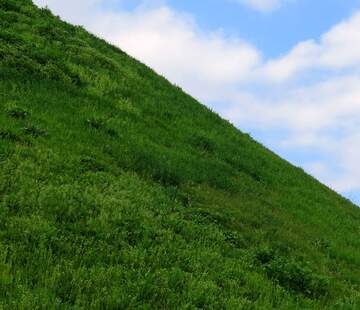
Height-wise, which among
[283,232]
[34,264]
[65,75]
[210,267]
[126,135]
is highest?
[65,75]

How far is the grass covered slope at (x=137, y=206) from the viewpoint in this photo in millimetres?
8984

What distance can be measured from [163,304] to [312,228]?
1025 cm

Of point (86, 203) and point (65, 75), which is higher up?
point (65, 75)

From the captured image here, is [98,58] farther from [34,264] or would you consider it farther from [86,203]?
[34,264]

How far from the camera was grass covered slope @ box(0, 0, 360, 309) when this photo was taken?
8.98m

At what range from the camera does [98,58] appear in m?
25.9

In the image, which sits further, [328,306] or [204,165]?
[204,165]

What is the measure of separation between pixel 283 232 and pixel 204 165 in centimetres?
426

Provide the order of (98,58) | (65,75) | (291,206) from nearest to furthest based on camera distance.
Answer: (291,206), (65,75), (98,58)

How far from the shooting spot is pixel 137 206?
12414 millimetres

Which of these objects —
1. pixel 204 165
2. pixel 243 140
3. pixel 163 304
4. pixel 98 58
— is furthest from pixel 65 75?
pixel 163 304

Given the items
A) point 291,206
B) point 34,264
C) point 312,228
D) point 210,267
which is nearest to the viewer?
point 34,264

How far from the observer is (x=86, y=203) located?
11.4m

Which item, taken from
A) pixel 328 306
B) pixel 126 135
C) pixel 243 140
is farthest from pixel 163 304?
pixel 243 140
